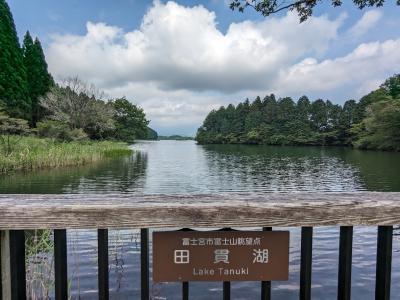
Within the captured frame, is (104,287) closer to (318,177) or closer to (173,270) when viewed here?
(173,270)

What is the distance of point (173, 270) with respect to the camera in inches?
53.3

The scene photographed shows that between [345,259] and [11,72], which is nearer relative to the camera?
[345,259]

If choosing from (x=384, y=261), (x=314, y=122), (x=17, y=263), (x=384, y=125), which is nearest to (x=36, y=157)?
(x=17, y=263)

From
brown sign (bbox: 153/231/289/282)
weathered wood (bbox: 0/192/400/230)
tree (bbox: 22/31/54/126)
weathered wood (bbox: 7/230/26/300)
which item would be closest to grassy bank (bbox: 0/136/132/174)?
weathered wood (bbox: 7/230/26/300)

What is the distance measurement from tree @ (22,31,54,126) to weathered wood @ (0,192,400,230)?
3804cm

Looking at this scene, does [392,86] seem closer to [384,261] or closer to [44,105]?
[44,105]

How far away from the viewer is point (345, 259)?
1.45 meters

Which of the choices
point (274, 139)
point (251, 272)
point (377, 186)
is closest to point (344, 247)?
point (251, 272)

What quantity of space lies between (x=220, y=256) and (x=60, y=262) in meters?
0.68

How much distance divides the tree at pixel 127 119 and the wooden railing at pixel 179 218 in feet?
153

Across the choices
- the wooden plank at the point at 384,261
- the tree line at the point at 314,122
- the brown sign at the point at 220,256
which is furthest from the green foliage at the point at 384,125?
the brown sign at the point at 220,256

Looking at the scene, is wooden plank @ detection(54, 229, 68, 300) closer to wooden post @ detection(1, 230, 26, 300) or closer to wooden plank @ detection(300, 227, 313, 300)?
wooden post @ detection(1, 230, 26, 300)

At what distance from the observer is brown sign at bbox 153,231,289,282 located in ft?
4.42

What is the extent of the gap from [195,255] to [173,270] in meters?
0.11
